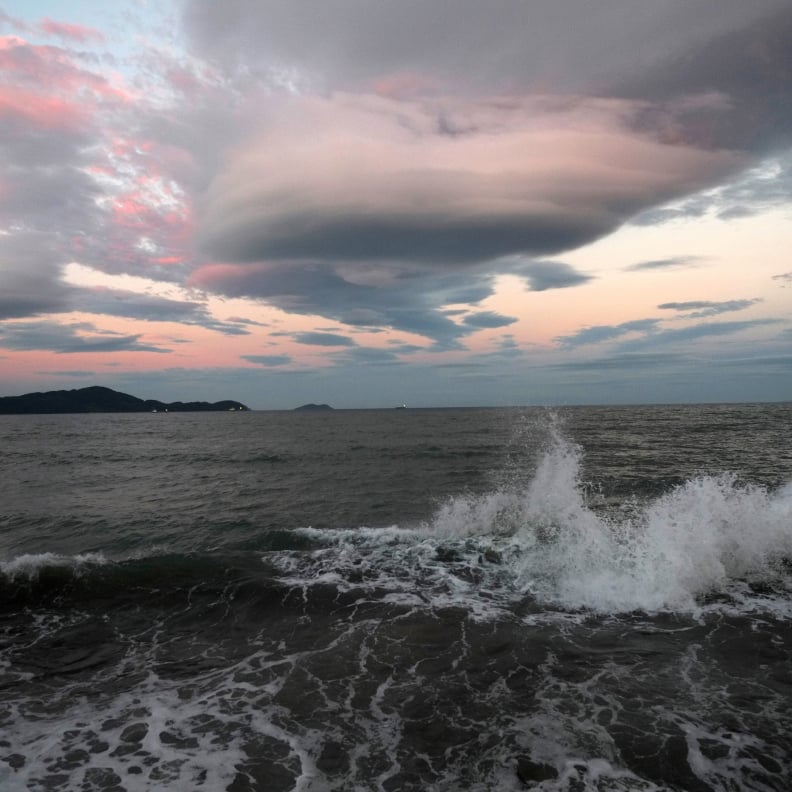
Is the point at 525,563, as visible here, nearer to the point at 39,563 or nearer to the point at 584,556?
the point at 584,556

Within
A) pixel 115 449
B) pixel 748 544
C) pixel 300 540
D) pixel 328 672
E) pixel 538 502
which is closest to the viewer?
pixel 328 672

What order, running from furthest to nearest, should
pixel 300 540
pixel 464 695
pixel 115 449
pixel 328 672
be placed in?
pixel 115 449
pixel 300 540
pixel 328 672
pixel 464 695

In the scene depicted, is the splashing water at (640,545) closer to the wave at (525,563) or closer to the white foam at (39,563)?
the wave at (525,563)

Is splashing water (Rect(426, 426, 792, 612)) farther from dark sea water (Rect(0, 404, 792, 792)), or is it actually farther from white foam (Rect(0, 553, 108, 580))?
white foam (Rect(0, 553, 108, 580))

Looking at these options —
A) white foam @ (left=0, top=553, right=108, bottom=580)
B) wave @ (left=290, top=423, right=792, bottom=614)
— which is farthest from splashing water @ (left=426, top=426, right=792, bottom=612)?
white foam @ (left=0, top=553, right=108, bottom=580)

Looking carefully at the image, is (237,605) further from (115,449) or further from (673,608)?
(115,449)

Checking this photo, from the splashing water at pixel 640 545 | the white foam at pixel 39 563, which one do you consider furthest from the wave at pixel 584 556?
the white foam at pixel 39 563

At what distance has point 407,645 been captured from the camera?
9312mm

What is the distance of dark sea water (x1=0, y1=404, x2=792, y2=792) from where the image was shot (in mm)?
6254

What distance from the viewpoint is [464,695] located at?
7.60 metres

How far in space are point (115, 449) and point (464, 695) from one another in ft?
171

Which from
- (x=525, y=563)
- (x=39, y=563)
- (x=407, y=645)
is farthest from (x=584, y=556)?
(x=39, y=563)

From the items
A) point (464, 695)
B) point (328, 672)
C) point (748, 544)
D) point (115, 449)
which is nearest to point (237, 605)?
point (328, 672)

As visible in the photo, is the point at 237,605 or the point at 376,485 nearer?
the point at 237,605
